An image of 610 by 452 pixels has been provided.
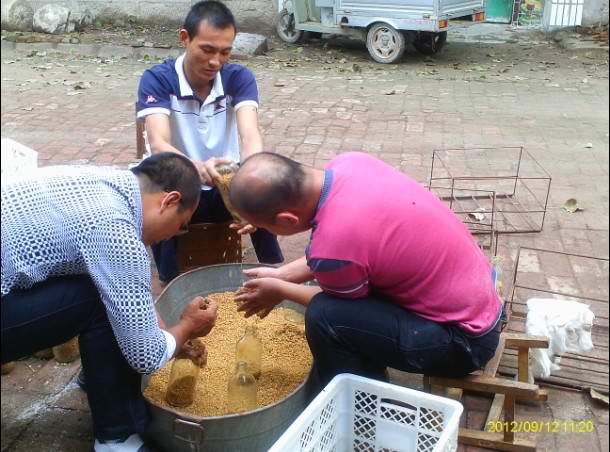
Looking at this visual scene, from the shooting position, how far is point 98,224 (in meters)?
1.76

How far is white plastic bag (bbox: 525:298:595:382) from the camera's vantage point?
2.33 m

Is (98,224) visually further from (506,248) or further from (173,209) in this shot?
(506,248)

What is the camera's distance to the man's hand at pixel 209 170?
2.73 metres

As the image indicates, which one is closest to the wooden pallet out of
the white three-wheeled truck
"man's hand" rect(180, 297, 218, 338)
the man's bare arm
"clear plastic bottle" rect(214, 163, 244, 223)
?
"man's hand" rect(180, 297, 218, 338)

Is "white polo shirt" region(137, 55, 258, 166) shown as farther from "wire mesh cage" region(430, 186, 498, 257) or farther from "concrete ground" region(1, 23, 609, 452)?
"wire mesh cage" region(430, 186, 498, 257)

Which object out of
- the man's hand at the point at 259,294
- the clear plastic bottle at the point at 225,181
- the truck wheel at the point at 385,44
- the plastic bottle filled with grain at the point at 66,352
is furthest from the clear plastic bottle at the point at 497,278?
the truck wheel at the point at 385,44

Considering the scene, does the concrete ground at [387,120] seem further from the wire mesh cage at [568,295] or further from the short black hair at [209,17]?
the short black hair at [209,17]

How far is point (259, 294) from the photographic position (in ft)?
7.34

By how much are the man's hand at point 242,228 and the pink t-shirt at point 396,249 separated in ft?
2.60

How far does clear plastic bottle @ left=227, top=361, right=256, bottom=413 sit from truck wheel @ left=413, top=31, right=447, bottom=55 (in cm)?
715

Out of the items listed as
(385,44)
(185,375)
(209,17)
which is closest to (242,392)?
(185,375)

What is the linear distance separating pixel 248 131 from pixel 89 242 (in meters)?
1.30

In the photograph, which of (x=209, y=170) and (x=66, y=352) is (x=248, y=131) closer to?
(x=209, y=170)

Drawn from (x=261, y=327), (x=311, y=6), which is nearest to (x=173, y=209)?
(x=261, y=327)
